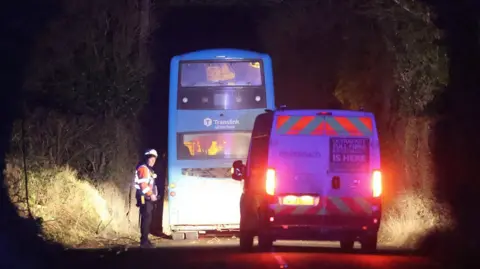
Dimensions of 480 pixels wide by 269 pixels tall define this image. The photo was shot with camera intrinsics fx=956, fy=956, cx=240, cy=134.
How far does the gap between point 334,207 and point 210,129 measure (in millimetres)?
8169

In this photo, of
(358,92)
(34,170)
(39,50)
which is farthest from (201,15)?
(34,170)

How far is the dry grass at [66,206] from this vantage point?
20.5m

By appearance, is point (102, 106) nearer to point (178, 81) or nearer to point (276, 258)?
point (178, 81)

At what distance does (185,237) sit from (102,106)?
15.1 feet

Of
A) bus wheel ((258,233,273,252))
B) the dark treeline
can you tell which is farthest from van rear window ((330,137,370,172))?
the dark treeline

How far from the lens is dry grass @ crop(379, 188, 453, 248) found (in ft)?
61.4

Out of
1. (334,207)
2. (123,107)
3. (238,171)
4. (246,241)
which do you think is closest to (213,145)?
(123,107)

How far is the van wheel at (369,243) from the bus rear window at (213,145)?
7.27 metres

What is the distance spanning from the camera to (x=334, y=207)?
15227 millimetres

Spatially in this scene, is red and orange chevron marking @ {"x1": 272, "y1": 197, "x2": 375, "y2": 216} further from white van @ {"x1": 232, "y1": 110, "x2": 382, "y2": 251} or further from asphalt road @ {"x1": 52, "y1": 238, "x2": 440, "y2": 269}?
Result: asphalt road @ {"x1": 52, "y1": 238, "x2": 440, "y2": 269}

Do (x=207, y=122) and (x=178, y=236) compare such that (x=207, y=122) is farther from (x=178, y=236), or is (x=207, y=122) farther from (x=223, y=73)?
(x=178, y=236)

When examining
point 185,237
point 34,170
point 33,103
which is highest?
point 33,103

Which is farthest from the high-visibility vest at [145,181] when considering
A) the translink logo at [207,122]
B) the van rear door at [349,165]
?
the van rear door at [349,165]

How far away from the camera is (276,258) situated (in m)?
14.7
